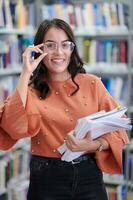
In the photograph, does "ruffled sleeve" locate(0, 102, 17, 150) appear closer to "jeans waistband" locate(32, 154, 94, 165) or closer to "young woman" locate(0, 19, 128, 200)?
"young woman" locate(0, 19, 128, 200)

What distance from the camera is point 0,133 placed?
1.61m

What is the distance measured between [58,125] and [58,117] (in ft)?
0.11

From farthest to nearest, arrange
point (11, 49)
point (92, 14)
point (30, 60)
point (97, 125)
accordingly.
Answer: point (92, 14) → point (11, 49) → point (30, 60) → point (97, 125)

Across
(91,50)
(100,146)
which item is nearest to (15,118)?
(100,146)

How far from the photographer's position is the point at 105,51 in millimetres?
3404

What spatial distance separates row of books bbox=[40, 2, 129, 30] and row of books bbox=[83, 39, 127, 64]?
0.48 ft

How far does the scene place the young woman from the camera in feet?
5.22

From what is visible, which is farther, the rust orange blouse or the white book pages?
the rust orange blouse

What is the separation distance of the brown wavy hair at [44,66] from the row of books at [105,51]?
1.65 metres

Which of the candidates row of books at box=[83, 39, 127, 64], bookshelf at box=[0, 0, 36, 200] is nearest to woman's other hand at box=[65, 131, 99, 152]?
bookshelf at box=[0, 0, 36, 200]

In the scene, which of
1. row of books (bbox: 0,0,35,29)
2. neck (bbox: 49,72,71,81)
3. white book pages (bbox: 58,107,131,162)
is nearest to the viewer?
white book pages (bbox: 58,107,131,162)

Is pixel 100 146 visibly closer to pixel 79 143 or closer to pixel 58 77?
pixel 79 143

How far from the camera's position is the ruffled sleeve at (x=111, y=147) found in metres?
1.63

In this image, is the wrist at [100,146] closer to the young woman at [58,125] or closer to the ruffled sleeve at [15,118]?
the young woman at [58,125]
